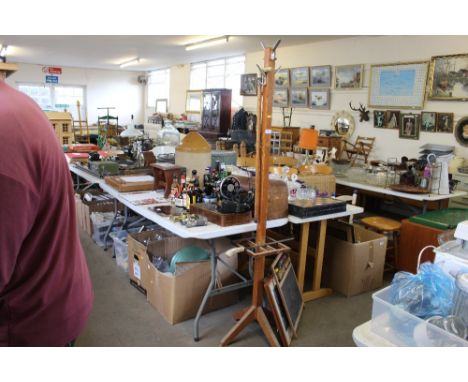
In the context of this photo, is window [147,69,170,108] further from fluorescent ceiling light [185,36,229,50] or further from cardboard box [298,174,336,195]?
cardboard box [298,174,336,195]

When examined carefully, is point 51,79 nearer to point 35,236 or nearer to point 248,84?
point 248,84

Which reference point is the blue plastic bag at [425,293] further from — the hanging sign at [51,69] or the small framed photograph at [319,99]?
the hanging sign at [51,69]

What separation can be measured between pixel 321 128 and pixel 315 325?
Result: 4.97 meters

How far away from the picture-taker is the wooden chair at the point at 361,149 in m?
6.32

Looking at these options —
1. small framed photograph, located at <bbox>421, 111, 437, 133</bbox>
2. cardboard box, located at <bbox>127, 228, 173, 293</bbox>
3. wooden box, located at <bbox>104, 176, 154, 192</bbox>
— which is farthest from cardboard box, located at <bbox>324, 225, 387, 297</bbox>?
small framed photograph, located at <bbox>421, 111, 437, 133</bbox>

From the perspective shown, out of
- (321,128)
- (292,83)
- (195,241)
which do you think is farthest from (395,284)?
(292,83)

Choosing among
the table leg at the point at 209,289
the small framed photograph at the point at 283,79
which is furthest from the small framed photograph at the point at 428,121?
the table leg at the point at 209,289

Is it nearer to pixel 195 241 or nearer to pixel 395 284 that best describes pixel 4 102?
pixel 395 284

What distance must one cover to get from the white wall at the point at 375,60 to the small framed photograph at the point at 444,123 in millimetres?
59

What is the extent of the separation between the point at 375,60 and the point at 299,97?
166cm

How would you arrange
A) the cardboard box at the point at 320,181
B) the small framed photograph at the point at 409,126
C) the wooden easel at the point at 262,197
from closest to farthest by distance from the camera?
the wooden easel at the point at 262,197, the cardboard box at the point at 320,181, the small framed photograph at the point at 409,126

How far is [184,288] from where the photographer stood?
2691 millimetres

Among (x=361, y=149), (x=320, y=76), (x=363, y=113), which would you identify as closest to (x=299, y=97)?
(x=320, y=76)

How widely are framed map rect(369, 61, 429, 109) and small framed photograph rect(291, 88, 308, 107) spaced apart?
4.74 feet
